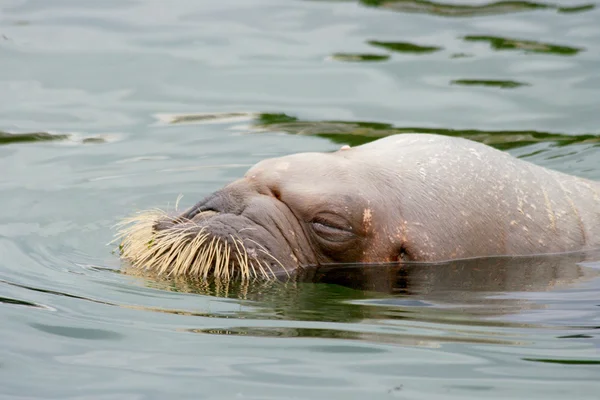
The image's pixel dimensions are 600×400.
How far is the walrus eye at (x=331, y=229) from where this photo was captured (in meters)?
6.87

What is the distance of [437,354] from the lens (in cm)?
536

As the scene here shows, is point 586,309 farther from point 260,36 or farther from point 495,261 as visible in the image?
point 260,36

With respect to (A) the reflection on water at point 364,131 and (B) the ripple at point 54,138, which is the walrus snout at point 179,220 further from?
(A) the reflection on water at point 364,131

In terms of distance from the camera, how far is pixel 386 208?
22.6 ft

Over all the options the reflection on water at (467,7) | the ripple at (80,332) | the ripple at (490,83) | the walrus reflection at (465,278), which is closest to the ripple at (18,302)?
the ripple at (80,332)

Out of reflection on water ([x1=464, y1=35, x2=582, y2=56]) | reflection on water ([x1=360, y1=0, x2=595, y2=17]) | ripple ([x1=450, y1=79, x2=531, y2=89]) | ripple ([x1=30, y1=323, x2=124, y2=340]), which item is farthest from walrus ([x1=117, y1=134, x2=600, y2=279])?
reflection on water ([x1=360, y1=0, x2=595, y2=17])

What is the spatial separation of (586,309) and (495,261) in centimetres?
96

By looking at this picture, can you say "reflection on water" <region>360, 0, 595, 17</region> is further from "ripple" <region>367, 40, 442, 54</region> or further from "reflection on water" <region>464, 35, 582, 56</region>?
"ripple" <region>367, 40, 442, 54</region>

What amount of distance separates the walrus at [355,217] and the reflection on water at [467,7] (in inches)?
274

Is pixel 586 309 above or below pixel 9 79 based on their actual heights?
below

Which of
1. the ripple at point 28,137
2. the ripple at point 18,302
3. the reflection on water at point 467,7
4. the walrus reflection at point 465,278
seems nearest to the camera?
the ripple at point 18,302

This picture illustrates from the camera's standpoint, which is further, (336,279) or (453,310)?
(336,279)

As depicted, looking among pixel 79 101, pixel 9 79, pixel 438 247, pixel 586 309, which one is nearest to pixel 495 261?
pixel 438 247

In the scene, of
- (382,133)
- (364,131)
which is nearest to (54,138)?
(364,131)
